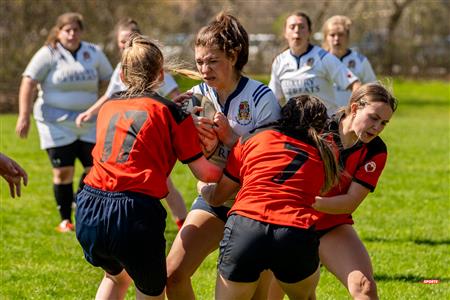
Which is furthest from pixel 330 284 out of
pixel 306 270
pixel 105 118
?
pixel 105 118

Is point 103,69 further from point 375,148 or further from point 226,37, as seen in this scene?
point 375,148

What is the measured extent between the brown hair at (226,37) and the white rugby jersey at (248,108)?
142 mm

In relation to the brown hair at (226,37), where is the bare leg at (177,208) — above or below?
below

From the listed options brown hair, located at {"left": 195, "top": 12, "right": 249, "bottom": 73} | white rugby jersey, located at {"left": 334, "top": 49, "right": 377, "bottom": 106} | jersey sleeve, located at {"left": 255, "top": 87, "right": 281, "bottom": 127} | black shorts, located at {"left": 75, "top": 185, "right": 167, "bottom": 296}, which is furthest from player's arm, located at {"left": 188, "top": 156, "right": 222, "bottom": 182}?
white rugby jersey, located at {"left": 334, "top": 49, "right": 377, "bottom": 106}

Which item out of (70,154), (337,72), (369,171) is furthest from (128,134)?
(70,154)

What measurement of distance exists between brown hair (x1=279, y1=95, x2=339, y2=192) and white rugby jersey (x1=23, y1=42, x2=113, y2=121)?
4504 mm

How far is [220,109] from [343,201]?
823 millimetres

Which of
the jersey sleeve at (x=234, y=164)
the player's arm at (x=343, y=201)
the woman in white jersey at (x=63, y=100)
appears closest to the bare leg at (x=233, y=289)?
the jersey sleeve at (x=234, y=164)

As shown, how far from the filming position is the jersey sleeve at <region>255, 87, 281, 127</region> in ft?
15.0

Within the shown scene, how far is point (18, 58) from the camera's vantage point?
25594 millimetres

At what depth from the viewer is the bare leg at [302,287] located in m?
4.26

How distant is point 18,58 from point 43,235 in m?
18.2

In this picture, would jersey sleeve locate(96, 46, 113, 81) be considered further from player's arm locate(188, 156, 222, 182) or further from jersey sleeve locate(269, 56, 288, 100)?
player's arm locate(188, 156, 222, 182)

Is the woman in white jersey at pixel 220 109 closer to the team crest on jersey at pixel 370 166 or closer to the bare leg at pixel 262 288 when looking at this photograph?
the bare leg at pixel 262 288
